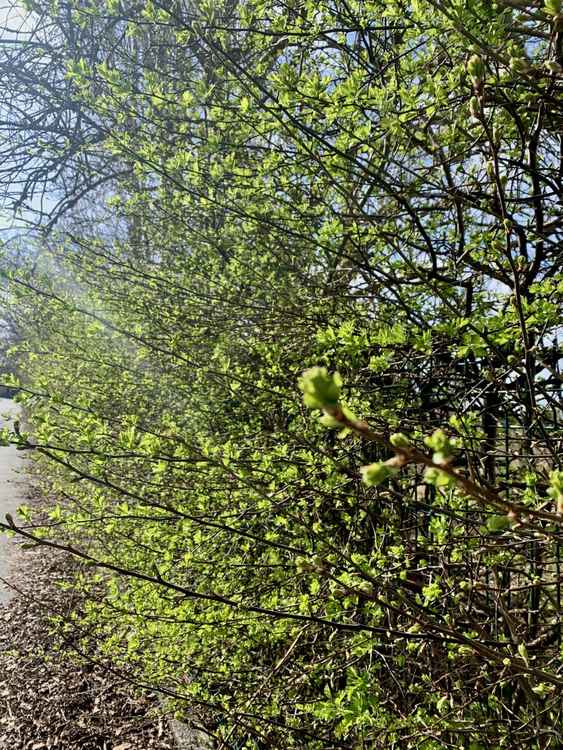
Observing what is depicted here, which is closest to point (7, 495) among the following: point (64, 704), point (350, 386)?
point (64, 704)

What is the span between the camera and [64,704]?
4840mm

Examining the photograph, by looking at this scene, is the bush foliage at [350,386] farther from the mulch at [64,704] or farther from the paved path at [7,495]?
the paved path at [7,495]

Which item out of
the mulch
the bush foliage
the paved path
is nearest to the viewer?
the bush foliage

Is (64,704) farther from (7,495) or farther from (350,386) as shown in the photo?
(7,495)

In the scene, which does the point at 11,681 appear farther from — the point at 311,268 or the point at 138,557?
the point at 311,268

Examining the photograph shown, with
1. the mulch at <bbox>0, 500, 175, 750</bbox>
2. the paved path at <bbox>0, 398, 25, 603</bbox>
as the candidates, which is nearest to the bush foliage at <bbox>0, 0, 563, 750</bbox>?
the mulch at <bbox>0, 500, 175, 750</bbox>

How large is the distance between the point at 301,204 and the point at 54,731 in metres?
4.18

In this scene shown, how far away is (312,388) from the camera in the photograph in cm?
59

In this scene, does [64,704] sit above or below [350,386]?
below

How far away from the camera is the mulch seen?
4363mm

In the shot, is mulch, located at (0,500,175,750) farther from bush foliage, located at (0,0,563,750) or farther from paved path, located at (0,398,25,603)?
bush foliage, located at (0,0,563,750)

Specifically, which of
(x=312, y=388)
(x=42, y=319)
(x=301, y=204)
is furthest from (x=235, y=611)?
(x=42, y=319)

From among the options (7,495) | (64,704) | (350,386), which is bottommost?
(7,495)

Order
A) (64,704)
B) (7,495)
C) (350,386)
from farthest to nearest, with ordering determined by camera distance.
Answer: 1. (7,495)
2. (64,704)
3. (350,386)
